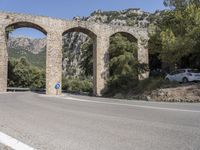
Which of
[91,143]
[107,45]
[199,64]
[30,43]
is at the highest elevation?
[30,43]

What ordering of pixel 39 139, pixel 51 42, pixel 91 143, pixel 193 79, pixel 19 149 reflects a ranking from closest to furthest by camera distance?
pixel 19 149
pixel 91 143
pixel 39 139
pixel 193 79
pixel 51 42

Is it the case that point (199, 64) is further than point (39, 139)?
Yes

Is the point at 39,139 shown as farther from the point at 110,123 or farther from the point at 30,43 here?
the point at 30,43

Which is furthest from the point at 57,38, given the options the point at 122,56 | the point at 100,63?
the point at 122,56

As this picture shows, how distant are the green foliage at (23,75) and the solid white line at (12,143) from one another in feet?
169

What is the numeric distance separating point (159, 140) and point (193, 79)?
23.3 metres

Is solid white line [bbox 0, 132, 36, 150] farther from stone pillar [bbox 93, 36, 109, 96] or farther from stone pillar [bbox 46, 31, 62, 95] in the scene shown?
stone pillar [bbox 93, 36, 109, 96]

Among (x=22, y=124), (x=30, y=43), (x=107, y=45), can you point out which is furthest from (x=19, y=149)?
(x=30, y=43)

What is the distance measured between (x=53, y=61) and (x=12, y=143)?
113ft

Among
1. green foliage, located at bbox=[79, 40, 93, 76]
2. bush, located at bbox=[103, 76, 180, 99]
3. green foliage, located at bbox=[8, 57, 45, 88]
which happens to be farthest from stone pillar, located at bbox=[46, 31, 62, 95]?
green foliage, located at bbox=[8, 57, 45, 88]

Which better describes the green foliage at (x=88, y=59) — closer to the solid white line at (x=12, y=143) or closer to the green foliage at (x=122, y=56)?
the green foliage at (x=122, y=56)

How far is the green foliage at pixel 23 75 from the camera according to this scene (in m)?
58.7

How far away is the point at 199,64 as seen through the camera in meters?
36.2

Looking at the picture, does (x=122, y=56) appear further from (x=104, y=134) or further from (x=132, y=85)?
(x=104, y=134)
